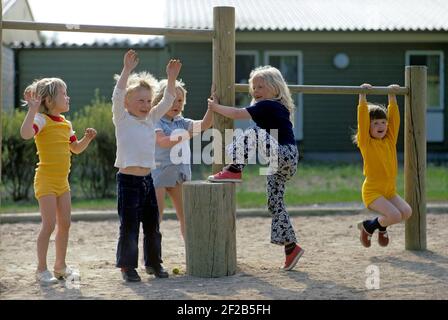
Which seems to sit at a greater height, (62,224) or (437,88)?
(437,88)

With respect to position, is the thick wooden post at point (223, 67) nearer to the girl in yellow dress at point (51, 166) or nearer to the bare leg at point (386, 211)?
the girl in yellow dress at point (51, 166)

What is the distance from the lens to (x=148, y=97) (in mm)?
5660

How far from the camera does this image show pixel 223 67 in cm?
606

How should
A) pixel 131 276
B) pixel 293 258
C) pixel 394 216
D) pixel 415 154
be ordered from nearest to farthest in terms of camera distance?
1. pixel 131 276
2. pixel 293 258
3. pixel 394 216
4. pixel 415 154

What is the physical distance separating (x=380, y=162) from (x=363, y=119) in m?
0.39

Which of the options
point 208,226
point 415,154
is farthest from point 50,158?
point 415,154

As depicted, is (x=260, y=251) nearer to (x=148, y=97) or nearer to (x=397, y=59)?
(x=148, y=97)

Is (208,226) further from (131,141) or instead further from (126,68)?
(126,68)

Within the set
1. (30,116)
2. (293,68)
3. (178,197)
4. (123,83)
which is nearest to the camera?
(30,116)

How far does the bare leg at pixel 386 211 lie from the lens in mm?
6645

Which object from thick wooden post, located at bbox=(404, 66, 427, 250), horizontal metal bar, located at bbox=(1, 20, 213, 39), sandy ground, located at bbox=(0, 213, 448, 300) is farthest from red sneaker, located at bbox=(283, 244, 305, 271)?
horizontal metal bar, located at bbox=(1, 20, 213, 39)
